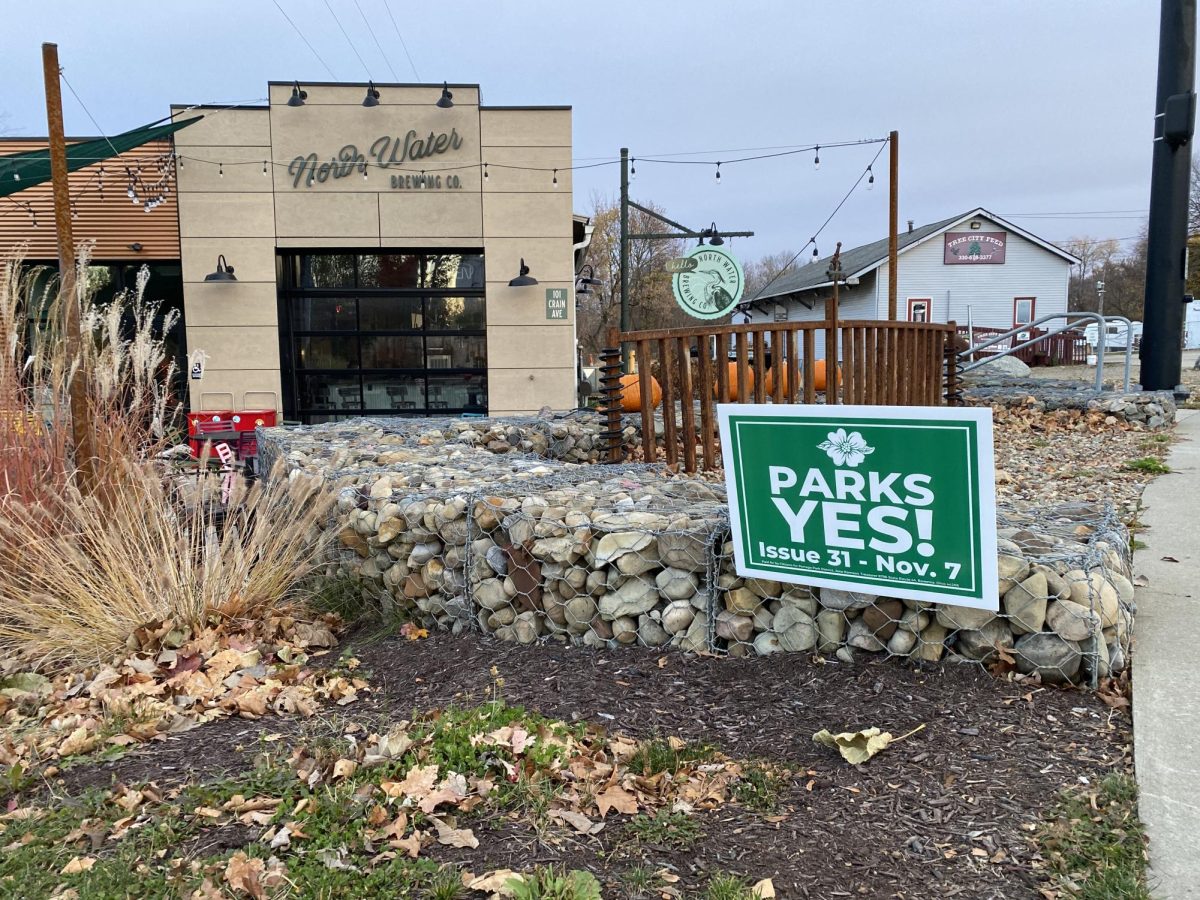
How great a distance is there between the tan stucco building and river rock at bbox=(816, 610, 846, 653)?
10.7 m

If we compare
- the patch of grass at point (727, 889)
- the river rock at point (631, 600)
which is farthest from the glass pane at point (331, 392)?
the patch of grass at point (727, 889)

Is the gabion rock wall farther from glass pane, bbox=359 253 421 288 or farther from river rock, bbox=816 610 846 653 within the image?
glass pane, bbox=359 253 421 288

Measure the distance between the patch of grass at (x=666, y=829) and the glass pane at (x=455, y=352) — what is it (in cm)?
1195

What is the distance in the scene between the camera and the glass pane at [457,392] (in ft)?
45.5

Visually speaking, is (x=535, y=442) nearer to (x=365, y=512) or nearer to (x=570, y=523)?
(x=365, y=512)

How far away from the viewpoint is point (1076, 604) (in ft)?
9.09

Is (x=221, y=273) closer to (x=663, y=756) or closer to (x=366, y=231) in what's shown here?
(x=366, y=231)

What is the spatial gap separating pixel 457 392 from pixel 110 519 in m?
9.87

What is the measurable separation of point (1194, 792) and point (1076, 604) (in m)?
0.71

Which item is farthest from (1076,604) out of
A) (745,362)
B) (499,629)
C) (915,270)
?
(915,270)

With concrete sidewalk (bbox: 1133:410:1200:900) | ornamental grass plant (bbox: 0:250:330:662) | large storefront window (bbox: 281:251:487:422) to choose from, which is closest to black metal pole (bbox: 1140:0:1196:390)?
concrete sidewalk (bbox: 1133:410:1200:900)

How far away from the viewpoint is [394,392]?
13914mm

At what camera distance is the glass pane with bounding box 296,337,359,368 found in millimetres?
13750

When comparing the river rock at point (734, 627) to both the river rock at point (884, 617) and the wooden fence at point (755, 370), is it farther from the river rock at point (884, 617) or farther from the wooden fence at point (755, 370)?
the wooden fence at point (755, 370)
